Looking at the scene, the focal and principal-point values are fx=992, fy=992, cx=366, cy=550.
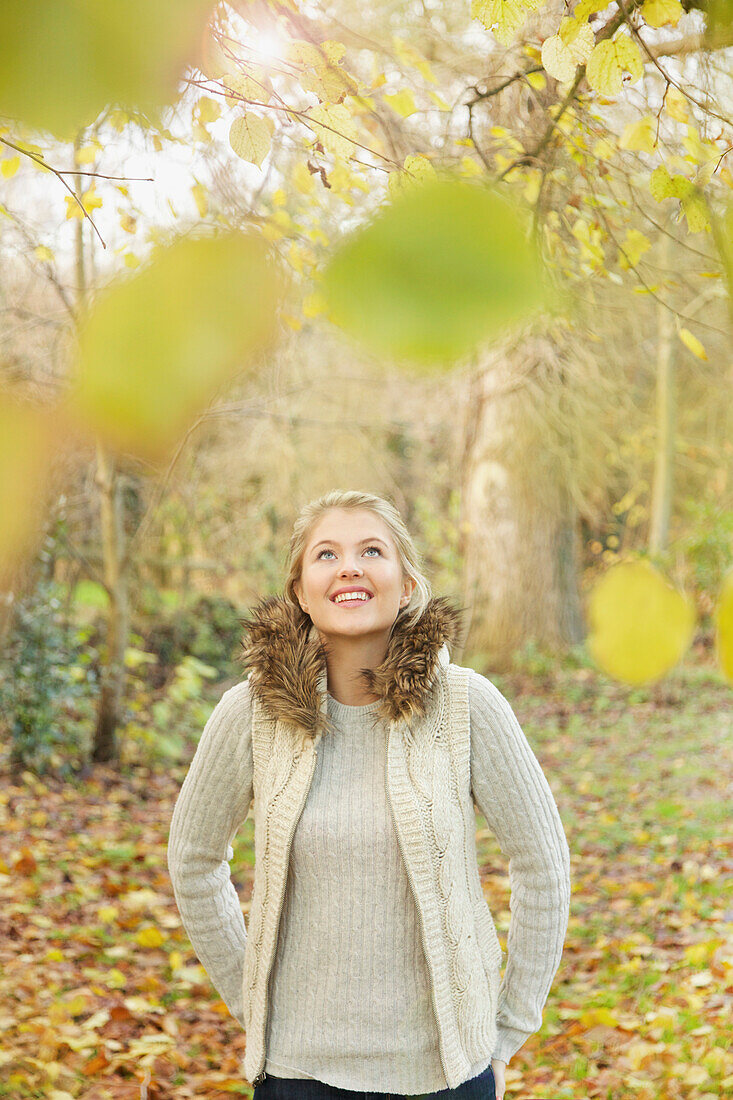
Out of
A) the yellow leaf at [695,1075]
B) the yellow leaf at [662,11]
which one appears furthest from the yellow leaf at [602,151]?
the yellow leaf at [695,1075]

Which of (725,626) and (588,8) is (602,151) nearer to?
(588,8)

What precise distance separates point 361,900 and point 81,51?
4.81 feet

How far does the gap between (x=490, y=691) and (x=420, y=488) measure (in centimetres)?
539

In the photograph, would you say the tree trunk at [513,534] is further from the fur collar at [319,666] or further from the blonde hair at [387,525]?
the fur collar at [319,666]

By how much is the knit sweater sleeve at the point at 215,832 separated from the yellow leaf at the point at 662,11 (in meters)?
1.20

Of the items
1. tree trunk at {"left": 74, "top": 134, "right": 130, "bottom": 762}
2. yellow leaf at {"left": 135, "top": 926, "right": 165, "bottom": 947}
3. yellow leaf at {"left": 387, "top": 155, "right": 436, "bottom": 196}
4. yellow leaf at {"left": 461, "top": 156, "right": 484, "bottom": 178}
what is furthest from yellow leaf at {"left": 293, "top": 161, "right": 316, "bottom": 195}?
tree trunk at {"left": 74, "top": 134, "right": 130, "bottom": 762}

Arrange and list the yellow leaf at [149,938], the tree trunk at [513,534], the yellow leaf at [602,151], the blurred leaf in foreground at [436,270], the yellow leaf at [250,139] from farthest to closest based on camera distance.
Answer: the tree trunk at [513,534]
the yellow leaf at [149,938]
the yellow leaf at [602,151]
the yellow leaf at [250,139]
the blurred leaf in foreground at [436,270]

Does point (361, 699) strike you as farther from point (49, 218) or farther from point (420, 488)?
point (420, 488)

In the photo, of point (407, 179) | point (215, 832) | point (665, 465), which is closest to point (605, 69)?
point (665, 465)

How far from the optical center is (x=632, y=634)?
250mm

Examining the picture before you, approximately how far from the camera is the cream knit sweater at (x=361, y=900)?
58.6 inches

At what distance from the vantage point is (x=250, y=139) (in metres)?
0.53

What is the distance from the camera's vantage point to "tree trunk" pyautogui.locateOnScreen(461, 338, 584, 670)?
4.60m

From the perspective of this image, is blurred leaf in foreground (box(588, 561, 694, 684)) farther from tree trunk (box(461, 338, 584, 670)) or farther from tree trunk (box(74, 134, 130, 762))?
tree trunk (box(74, 134, 130, 762))
